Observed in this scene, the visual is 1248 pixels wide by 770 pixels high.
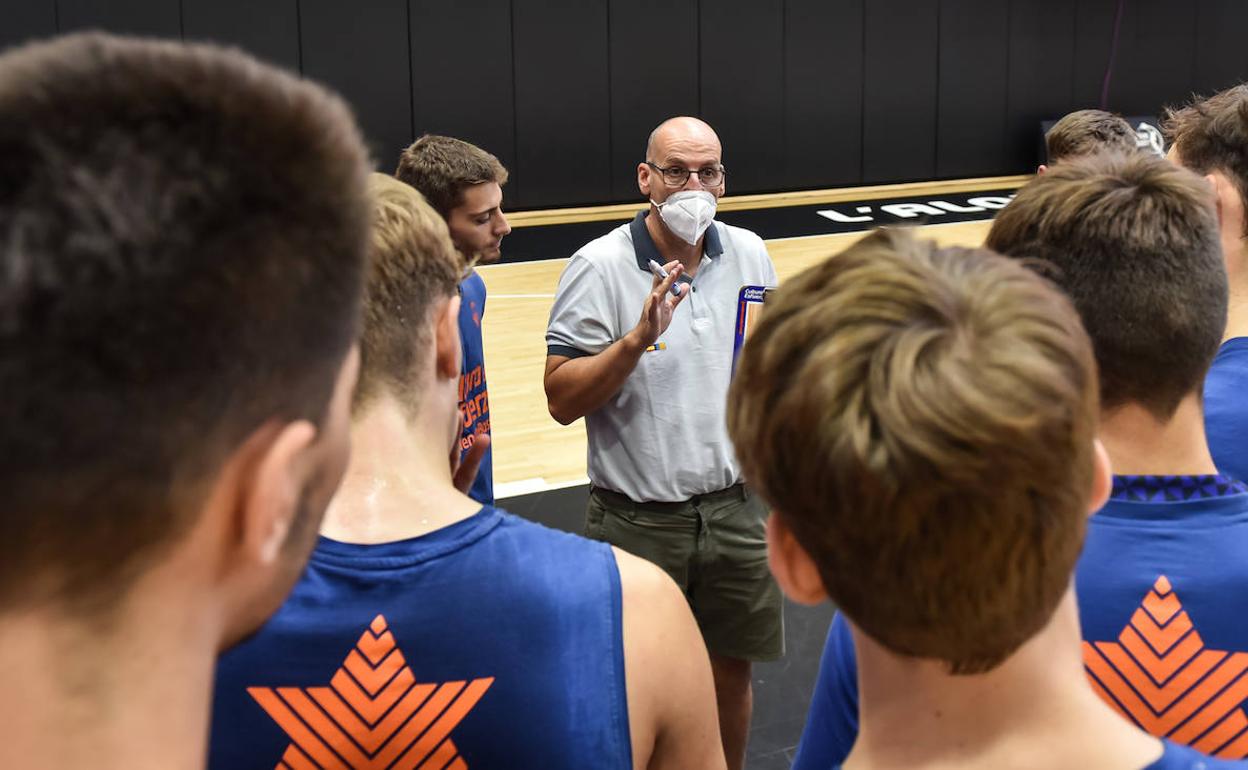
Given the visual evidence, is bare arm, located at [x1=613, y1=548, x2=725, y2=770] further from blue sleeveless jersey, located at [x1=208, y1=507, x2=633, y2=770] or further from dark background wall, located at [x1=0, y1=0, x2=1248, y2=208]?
dark background wall, located at [x1=0, y1=0, x2=1248, y2=208]

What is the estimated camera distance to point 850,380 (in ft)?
2.92

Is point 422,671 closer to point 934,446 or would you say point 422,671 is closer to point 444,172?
point 934,446

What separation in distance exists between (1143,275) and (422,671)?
3.18 feet

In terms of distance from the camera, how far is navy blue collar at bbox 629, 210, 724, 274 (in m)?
3.32

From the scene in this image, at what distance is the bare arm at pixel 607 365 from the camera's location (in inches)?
120

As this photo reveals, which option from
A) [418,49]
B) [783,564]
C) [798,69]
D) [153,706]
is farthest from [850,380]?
[798,69]

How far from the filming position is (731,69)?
12461 mm

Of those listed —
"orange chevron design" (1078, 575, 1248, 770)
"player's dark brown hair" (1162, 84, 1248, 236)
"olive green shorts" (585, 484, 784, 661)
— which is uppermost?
"player's dark brown hair" (1162, 84, 1248, 236)

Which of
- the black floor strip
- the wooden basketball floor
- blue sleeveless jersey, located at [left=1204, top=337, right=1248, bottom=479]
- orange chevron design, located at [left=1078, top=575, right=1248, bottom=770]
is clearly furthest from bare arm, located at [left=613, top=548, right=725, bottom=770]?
the black floor strip

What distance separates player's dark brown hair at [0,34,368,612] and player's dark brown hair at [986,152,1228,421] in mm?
1017

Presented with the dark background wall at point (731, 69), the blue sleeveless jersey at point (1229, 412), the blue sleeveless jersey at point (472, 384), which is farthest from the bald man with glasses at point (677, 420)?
the dark background wall at point (731, 69)

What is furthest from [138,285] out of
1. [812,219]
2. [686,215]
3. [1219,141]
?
[812,219]

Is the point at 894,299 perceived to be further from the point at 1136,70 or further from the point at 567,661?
the point at 1136,70

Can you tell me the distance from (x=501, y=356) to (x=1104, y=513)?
20.7 ft
